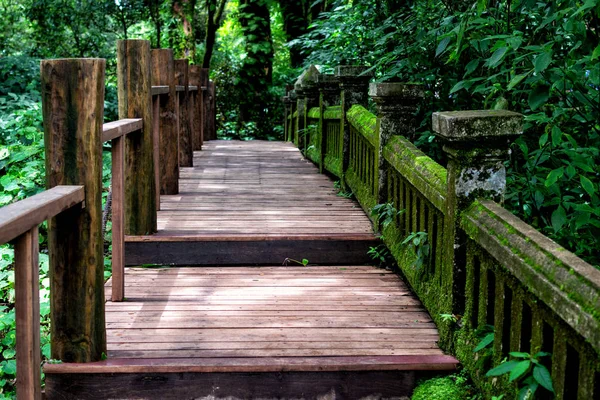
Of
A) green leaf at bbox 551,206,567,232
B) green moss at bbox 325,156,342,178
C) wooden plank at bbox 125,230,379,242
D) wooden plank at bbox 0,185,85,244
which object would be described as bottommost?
wooden plank at bbox 125,230,379,242

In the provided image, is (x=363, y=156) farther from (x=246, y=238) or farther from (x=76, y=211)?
(x=76, y=211)

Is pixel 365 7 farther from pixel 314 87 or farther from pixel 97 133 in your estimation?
pixel 97 133

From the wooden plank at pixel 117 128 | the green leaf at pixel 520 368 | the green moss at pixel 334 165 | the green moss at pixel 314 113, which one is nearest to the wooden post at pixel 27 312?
the wooden plank at pixel 117 128

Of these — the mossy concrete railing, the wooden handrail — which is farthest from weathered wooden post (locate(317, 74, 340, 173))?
the wooden handrail

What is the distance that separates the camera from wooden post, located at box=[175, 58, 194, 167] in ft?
27.9

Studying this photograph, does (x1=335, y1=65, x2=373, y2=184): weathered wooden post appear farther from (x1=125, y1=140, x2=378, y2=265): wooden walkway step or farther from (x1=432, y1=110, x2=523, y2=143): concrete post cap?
(x1=432, y1=110, x2=523, y2=143): concrete post cap

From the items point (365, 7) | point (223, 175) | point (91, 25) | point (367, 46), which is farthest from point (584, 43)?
point (91, 25)

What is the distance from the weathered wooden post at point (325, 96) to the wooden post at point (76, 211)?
17.9 ft

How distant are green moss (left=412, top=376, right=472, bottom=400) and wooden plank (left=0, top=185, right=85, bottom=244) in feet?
5.98

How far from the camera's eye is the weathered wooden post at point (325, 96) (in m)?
8.71

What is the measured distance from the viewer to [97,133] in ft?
11.0

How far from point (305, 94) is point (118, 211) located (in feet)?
23.8

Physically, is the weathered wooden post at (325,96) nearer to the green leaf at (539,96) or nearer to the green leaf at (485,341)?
the green leaf at (539,96)

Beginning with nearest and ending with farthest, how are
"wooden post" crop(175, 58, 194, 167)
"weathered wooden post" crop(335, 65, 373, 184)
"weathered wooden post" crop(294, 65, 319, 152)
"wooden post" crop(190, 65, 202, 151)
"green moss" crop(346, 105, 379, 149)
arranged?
"green moss" crop(346, 105, 379, 149), "weathered wooden post" crop(335, 65, 373, 184), "wooden post" crop(175, 58, 194, 167), "weathered wooden post" crop(294, 65, 319, 152), "wooden post" crop(190, 65, 202, 151)
